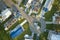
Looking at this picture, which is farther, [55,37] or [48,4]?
[48,4]

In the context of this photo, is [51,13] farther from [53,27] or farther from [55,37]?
[55,37]

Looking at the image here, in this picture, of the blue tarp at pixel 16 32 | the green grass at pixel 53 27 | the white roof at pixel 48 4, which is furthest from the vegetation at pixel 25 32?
the white roof at pixel 48 4

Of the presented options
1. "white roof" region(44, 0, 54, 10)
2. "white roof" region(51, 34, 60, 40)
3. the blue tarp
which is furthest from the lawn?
the blue tarp

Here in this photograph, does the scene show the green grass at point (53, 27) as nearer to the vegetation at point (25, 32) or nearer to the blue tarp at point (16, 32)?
the vegetation at point (25, 32)

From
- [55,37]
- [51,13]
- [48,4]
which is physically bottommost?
[55,37]

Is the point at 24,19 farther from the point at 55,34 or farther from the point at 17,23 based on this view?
the point at 55,34

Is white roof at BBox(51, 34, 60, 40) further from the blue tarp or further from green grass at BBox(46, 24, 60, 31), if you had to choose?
the blue tarp

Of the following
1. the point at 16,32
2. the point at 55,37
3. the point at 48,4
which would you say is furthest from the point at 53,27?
the point at 16,32

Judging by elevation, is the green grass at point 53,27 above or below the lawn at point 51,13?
below

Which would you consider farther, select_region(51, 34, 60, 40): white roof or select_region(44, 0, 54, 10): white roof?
select_region(44, 0, 54, 10): white roof

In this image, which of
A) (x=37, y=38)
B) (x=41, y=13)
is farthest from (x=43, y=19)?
(x=37, y=38)

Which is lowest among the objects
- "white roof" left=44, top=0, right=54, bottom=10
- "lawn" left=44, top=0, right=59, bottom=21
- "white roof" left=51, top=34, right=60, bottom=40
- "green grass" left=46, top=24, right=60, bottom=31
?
"white roof" left=51, top=34, right=60, bottom=40
